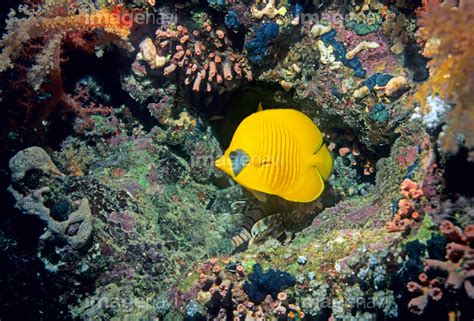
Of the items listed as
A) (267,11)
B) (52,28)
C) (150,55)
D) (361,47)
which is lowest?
(150,55)

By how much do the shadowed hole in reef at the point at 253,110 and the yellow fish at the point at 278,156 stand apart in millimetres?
662

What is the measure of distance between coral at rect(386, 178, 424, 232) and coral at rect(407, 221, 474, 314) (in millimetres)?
238

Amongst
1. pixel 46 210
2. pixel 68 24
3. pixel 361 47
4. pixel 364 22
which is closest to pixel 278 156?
pixel 361 47

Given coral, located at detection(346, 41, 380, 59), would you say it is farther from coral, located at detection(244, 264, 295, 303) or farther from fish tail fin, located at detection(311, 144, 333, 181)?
coral, located at detection(244, 264, 295, 303)

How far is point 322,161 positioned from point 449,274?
1.50 m

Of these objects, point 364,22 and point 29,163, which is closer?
point 29,163

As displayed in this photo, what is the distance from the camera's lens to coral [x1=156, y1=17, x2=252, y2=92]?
12.2ft

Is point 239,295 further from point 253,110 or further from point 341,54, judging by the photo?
point 341,54

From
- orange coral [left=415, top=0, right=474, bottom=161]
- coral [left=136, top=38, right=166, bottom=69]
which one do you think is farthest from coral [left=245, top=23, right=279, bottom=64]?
orange coral [left=415, top=0, right=474, bottom=161]

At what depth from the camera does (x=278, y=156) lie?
3074mm

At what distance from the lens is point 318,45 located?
371 cm

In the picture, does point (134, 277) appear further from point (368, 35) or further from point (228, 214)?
point (368, 35)

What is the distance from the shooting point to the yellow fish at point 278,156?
9.70 ft

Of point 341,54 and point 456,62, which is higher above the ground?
point 456,62
